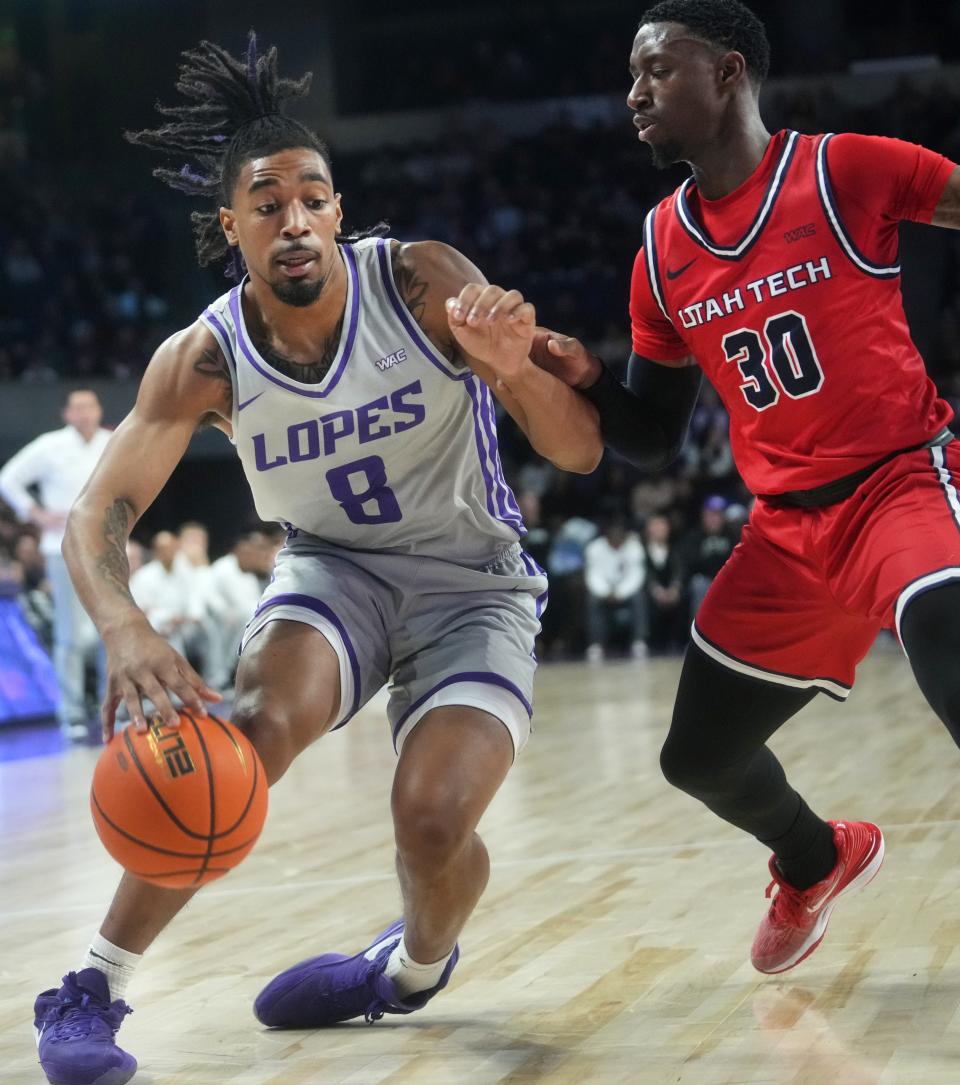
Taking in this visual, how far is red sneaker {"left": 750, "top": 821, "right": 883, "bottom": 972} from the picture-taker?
3469mm

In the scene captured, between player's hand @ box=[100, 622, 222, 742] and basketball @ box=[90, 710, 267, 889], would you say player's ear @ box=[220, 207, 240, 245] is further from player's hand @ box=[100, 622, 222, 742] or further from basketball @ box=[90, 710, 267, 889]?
basketball @ box=[90, 710, 267, 889]

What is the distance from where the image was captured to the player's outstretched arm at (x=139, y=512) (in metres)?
2.85

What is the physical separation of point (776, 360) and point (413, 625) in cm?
98

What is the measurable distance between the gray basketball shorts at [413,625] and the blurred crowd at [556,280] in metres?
12.0

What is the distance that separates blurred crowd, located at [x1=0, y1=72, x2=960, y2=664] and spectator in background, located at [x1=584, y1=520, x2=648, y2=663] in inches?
0.7

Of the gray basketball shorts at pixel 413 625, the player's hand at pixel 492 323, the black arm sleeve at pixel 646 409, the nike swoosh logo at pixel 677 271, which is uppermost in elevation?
the nike swoosh logo at pixel 677 271

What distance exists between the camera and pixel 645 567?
52.0 feet

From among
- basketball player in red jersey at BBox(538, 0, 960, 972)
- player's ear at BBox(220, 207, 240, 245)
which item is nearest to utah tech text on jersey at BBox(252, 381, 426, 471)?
basketball player in red jersey at BBox(538, 0, 960, 972)

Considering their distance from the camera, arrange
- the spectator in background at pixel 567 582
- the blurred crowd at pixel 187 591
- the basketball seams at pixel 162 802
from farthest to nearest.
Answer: the spectator in background at pixel 567 582, the blurred crowd at pixel 187 591, the basketball seams at pixel 162 802

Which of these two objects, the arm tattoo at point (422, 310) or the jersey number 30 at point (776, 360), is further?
the arm tattoo at point (422, 310)

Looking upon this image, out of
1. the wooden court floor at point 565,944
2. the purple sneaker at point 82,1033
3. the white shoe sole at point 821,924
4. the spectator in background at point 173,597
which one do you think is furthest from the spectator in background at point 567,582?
the purple sneaker at point 82,1033

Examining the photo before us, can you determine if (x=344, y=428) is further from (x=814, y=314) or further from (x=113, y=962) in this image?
(x=113, y=962)

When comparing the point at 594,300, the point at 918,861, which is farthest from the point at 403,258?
the point at 594,300

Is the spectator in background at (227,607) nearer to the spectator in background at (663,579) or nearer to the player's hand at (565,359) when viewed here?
the spectator in background at (663,579)
